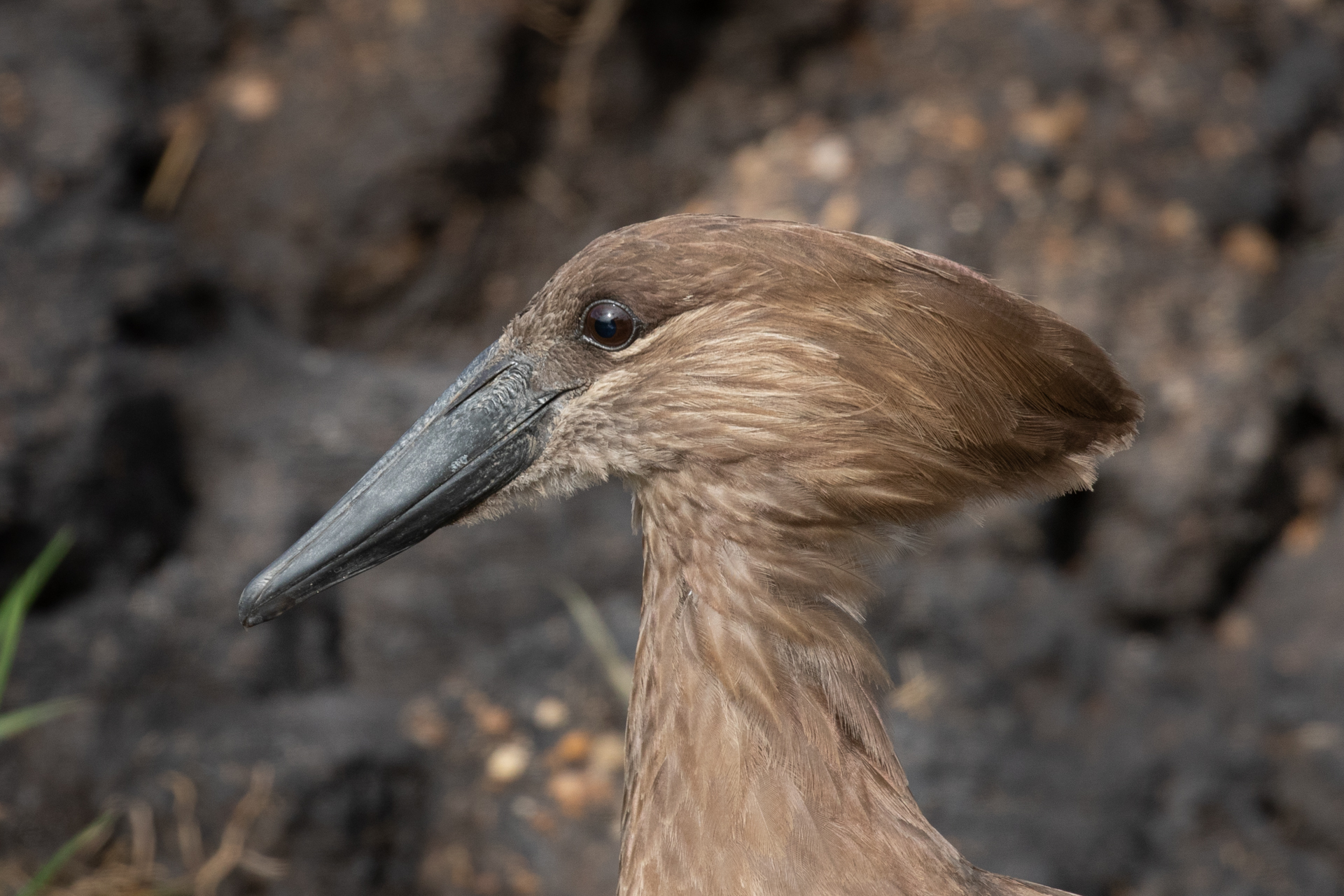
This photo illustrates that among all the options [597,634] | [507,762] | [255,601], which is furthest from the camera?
[597,634]

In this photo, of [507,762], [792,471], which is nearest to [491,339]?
[507,762]

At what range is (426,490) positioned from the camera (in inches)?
64.8

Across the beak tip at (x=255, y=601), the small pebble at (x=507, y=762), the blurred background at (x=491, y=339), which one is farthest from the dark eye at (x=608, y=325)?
the small pebble at (x=507, y=762)

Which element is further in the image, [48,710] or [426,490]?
[48,710]

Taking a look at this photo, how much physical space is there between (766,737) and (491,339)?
1.92 metres

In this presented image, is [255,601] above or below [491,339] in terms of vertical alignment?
below

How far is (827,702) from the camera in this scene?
1.48 metres

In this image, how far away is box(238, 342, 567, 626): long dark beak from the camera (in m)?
1.63

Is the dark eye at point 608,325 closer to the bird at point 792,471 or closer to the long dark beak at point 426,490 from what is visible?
the bird at point 792,471

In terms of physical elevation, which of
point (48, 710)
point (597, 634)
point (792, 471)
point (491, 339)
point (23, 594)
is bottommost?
point (48, 710)

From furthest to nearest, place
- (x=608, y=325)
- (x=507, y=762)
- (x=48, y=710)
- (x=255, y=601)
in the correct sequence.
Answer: (x=507, y=762), (x=48, y=710), (x=255, y=601), (x=608, y=325)

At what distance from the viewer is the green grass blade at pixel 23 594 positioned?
7.19 ft

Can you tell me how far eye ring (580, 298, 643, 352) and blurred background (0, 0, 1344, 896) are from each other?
1.23m

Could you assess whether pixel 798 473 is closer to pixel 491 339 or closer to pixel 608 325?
pixel 608 325
